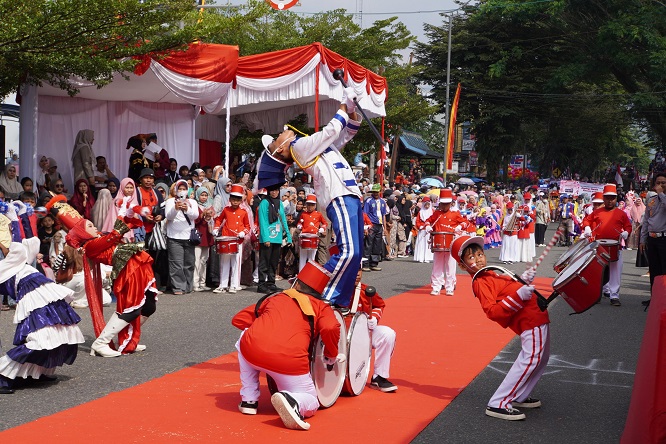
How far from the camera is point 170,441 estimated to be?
207 inches

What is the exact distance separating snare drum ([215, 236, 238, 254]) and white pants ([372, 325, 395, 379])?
22.5 ft

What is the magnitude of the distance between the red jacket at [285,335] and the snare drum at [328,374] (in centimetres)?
13

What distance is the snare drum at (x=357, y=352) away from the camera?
6430 millimetres

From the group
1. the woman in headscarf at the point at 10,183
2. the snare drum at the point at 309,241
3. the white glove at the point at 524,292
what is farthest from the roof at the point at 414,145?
the white glove at the point at 524,292

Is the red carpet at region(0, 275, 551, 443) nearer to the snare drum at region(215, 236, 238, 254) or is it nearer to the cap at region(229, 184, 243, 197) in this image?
the snare drum at region(215, 236, 238, 254)

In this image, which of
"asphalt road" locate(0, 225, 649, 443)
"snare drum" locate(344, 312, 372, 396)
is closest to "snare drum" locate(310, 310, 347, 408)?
"snare drum" locate(344, 312, 372, 396)

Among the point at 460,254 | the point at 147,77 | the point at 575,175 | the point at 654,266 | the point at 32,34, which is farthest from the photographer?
the point at 575,175

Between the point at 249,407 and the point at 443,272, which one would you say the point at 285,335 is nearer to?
the point at 249,407

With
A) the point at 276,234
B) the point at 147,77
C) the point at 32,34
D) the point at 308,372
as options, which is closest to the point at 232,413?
the point at 308,372

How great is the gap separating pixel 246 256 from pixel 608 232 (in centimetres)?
587

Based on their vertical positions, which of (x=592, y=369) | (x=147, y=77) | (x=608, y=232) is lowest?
(x=592, y=369)

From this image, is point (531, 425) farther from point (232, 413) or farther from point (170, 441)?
point (170, 441)

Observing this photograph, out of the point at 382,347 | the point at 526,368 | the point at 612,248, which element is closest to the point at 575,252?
the point at 526,368

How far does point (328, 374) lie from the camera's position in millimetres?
6188
